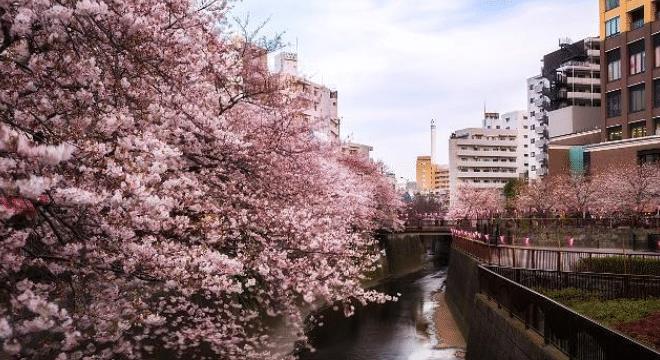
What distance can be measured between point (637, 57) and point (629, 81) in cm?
247

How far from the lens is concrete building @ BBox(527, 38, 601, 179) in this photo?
84.5 meters

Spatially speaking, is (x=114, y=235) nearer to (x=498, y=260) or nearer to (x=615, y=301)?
(x=615, y=301)

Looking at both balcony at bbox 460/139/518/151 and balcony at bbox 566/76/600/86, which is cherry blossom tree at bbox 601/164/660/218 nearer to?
balcony at bbox 566/76/600/86

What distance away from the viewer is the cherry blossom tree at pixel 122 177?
6.22 metres

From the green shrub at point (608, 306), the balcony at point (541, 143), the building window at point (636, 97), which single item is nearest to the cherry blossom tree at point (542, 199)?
the building window at point (636, 97)

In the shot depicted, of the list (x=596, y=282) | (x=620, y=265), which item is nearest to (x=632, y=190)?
(x=620, y=265)

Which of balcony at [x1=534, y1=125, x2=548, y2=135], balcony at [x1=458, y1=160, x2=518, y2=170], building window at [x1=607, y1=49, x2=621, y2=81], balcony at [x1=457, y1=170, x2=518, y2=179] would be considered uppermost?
building window at [x1=607, y1=49, x2=621, y2=81]

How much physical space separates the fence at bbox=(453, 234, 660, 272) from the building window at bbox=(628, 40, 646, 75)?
Result: 39.3 metres

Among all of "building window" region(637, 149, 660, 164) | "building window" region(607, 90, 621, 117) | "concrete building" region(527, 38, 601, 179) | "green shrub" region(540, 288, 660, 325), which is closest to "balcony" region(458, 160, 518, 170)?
"concrete building" region(527, 38, 601, 179)

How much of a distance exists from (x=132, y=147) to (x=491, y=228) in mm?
32648

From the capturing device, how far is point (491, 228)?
37.1 m

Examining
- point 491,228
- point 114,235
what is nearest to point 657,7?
point 491,228

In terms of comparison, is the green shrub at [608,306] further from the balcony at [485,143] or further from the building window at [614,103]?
the balcony at [485,143]

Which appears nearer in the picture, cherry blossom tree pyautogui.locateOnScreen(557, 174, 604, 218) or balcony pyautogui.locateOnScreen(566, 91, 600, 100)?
cherry blossom tree pyautogui.locateOnScreen(557, 174, 604, 218)
